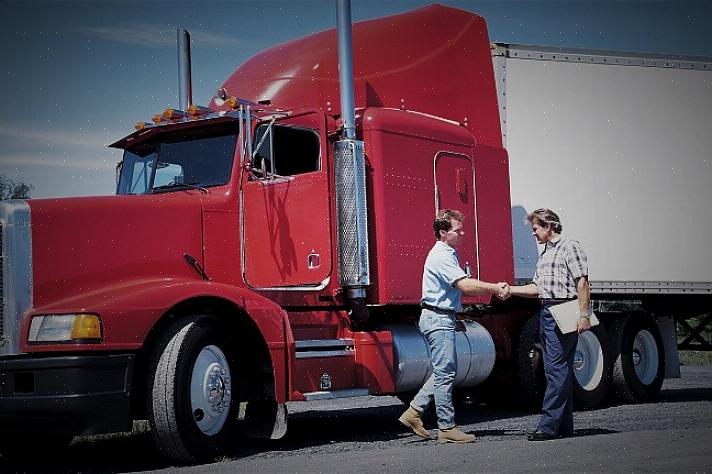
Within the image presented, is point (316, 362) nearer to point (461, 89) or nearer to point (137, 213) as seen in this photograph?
point (137, 213)

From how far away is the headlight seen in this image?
7.77 m

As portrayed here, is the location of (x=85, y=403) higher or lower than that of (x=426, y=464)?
higher

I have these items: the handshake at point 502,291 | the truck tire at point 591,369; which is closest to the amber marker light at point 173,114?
the handshake at point 502,291

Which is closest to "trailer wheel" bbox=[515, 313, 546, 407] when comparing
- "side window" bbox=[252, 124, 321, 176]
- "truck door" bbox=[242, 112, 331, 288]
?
"truck door" bbox=[242, 112, 331, 288]

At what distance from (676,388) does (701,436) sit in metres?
8.73

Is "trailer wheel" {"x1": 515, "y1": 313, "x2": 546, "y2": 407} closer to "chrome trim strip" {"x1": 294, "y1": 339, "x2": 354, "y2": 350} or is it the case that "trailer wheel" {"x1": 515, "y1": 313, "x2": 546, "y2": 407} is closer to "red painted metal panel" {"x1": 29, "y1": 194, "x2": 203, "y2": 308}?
"chrome trim strip" {"x1": 294, "y1": 339, "x2": 354, "y2": 350}

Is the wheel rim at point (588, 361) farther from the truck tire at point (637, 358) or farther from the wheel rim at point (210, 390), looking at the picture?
the wheel rim at point (210, 390)

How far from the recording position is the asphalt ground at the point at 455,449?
24.0ft

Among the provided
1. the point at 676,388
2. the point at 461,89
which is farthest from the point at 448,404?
the point at 676,388

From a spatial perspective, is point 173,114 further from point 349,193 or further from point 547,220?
point 547,220

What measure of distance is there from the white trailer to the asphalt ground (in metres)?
1.58

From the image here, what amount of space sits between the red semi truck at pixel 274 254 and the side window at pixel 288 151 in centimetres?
2

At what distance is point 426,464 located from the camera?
7.47m

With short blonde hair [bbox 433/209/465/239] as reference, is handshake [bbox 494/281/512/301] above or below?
below
